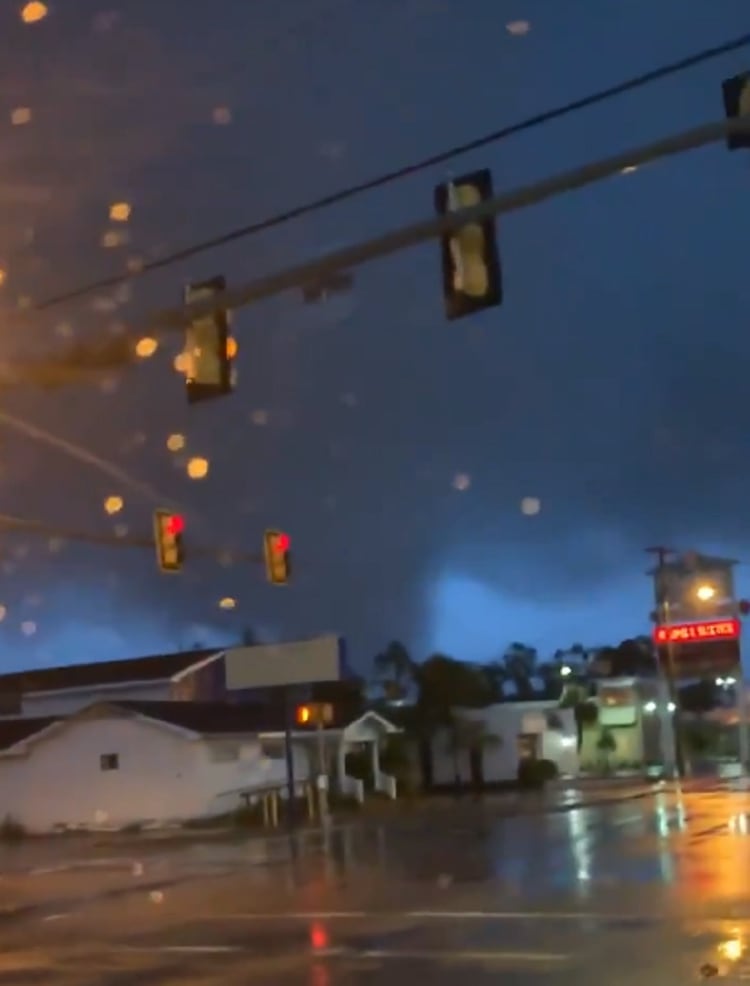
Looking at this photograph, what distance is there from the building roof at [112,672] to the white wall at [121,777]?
8.99 m

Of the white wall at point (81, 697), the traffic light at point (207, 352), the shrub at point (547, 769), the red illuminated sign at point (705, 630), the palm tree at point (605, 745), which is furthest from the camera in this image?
the palm tree at point (605, 745)

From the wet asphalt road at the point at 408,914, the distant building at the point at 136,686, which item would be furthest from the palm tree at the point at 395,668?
the wet asphalt road at the point at 408,914

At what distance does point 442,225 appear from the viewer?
10.8m

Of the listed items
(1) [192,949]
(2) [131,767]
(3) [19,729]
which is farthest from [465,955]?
(3) [19,729]

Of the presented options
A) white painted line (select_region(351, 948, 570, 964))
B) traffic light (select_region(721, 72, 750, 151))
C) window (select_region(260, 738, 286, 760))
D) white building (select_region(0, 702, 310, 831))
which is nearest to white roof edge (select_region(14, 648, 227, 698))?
white building (select_region(0, 702, 310, 831))

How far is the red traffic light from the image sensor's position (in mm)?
23844

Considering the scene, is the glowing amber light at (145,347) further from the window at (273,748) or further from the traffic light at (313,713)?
the window at (273,748)

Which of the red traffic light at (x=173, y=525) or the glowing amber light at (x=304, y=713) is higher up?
the red traffic light at (x=173, y=525)

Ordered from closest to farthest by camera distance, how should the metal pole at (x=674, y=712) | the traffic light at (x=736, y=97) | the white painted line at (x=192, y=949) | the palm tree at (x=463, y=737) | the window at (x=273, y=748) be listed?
the traffic light at (x=736, y=97), the white painted line at (x=192, y=949), the window at (x=273, y=748), the palm tree at (x=463, y=737), the metal pole at (x=674, y=712)

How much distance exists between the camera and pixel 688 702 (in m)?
108

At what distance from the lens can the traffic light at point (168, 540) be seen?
23.7 metres

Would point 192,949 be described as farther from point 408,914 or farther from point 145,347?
point 145,347

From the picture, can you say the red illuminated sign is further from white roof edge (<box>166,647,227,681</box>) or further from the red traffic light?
the red traffic light

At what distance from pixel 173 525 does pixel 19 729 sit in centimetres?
3071
